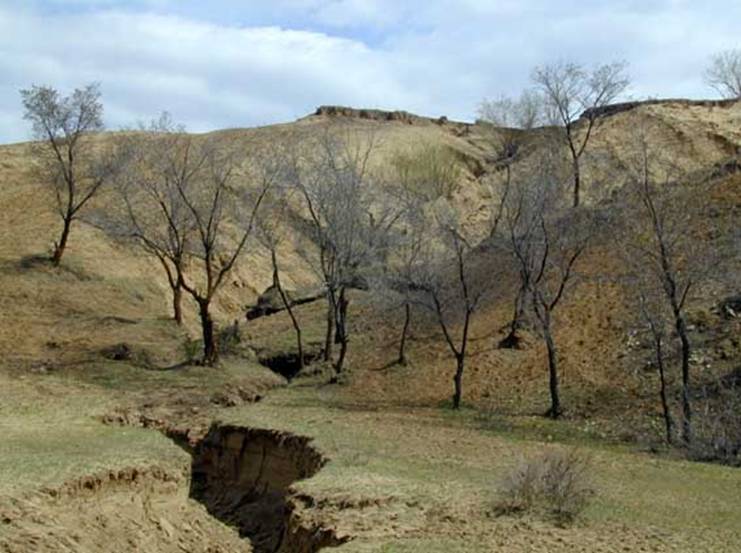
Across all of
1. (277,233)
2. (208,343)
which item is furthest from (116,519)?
(277,233)

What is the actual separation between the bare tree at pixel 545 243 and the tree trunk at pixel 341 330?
21.1ft

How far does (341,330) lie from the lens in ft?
116

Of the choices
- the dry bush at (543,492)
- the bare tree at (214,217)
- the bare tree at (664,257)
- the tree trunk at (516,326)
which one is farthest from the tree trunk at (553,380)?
the dry bush at (543,492)

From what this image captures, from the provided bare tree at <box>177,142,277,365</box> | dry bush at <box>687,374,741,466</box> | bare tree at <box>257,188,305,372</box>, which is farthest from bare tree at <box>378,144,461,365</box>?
dry bush at <box>687,374,741,466</box>

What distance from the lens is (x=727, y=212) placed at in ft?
133

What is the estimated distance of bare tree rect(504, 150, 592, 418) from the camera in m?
28.9

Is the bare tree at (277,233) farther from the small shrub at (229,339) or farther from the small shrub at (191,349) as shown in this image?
the small shrub at (191,349)

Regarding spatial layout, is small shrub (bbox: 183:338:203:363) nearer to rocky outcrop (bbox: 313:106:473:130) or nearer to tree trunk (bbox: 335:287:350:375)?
tree trunk (bbox: 335:287:350:375)

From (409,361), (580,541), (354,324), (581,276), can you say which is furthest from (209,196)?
(580,541)

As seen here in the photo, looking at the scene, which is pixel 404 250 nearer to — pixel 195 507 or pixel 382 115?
pixel 195 507

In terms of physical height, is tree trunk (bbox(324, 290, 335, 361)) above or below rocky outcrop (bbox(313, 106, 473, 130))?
below

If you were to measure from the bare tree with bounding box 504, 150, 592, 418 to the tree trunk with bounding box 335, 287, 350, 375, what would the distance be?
6.44m

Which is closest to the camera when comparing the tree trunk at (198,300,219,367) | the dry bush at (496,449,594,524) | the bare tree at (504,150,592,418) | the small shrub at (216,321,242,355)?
the dry bush at (496,449,594,524)

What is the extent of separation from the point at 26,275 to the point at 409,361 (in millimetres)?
16992
